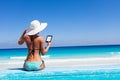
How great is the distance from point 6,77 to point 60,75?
110 cm

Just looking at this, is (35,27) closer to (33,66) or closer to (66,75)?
(33,66)

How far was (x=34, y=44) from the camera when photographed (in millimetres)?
6656

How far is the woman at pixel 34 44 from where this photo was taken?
6484 mm

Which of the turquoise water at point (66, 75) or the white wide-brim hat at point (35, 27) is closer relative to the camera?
the turquoise water at point (66, 75)

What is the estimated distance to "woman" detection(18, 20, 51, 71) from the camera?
6.48 meters

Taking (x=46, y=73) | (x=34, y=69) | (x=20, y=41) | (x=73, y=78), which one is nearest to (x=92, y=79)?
(x=73, y=78)

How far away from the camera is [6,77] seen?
5.95 meters

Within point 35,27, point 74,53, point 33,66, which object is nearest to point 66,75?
point 33,66

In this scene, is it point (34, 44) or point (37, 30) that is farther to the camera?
point (34, 44)

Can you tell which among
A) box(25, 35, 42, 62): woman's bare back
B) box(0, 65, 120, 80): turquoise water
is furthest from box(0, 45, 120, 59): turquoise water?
box(0, 65, 120, 80): turquoise water

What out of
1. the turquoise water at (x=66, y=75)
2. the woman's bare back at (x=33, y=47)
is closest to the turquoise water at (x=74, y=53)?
the woman's bare back at (x=33, y=47)

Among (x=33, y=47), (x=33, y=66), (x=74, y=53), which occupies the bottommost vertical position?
(x=74, y=53)

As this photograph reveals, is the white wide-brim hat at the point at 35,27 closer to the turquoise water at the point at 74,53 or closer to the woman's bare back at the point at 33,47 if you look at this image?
the woman's bare back at the point at 33,47

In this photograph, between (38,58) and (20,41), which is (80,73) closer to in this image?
(38,58)
